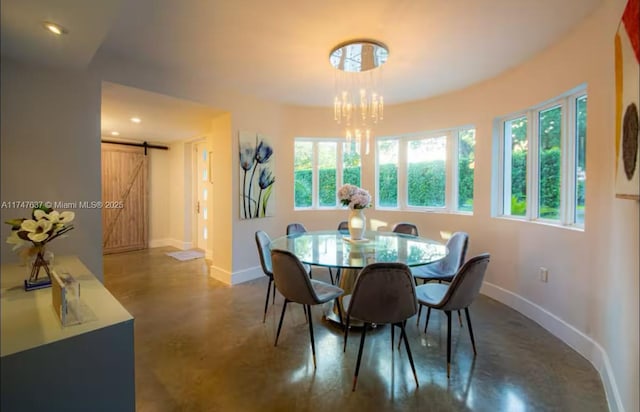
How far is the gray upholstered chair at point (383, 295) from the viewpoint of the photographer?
179cm

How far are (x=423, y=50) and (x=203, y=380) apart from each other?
3133mm

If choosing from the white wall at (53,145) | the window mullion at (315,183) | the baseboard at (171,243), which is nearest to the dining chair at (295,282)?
the white wall at (53,145)

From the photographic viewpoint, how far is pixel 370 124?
179 inches

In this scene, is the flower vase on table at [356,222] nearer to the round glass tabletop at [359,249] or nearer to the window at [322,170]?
the round glass tabletop at [359,249]

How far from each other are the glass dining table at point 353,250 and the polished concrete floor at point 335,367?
1.86ft

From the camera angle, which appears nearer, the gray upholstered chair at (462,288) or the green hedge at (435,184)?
the gray upholstered chair at (462,288)

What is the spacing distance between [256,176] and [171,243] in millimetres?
3399

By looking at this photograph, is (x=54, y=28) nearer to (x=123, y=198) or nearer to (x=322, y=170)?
(x=322, y=170)

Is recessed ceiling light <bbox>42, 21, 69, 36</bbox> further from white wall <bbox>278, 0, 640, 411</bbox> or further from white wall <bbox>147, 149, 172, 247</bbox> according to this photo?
white wall <bbox>147, 149, 172, 247</bbox>

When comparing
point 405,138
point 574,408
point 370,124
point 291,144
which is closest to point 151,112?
point 291,144

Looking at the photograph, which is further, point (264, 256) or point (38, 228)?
point (264, 256)

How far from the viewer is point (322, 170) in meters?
4.81

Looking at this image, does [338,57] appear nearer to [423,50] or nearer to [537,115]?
[423,50]

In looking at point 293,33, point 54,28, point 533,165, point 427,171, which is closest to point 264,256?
point 293,33
